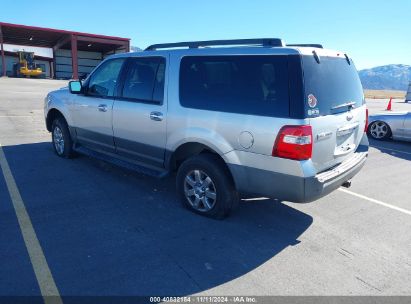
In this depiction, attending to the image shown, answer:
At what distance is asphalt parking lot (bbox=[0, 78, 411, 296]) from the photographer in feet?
9.59

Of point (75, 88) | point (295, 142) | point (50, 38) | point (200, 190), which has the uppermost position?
point (50, 38)

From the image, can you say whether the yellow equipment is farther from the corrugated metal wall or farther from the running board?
the running board

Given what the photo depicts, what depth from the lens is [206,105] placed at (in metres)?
3.97

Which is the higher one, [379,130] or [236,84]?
[236,84]

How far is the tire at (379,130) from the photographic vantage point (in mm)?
9711

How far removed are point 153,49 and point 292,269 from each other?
3.43 meters

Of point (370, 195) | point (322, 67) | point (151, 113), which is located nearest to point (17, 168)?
point (151, 113)

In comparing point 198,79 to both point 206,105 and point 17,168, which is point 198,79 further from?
point 17,168

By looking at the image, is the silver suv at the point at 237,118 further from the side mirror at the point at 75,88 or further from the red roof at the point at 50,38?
the red roof at the point at 50,38

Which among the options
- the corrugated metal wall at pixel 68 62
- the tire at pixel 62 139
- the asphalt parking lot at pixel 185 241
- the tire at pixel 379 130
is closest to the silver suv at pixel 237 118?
the asphalt parking lot at pixel 185 241

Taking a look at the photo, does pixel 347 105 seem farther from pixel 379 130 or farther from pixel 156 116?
pixel 379 130

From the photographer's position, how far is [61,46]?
45.5 meters

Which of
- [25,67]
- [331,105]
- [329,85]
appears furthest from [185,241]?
[25,67]

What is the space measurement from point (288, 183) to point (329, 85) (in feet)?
3.88
